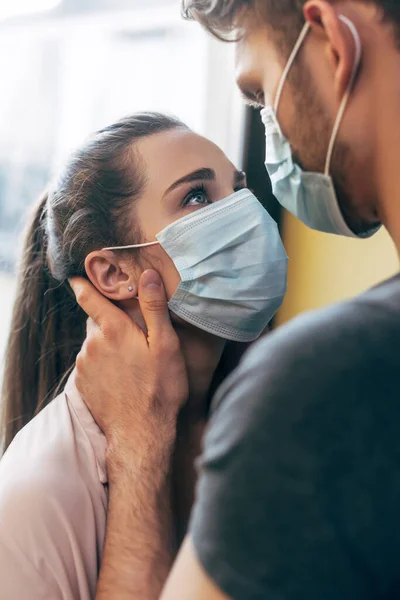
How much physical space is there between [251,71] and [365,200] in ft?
0.87

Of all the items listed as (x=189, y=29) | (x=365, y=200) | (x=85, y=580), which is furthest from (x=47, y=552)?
(x=189, y=29)

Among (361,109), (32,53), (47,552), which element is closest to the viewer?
(361,109)

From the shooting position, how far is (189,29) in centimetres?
222

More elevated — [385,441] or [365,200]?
[365,200]

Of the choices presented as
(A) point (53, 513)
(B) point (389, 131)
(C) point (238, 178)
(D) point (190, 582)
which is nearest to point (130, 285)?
(C) point (238, 178)

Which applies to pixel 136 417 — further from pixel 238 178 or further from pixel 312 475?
pixel 312 475

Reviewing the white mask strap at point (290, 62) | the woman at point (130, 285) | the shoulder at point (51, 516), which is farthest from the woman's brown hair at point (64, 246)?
the white mask strap at point (290, 62)

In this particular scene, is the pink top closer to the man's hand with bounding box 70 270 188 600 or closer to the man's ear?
the man's hand with bounding box 70 270 188 600

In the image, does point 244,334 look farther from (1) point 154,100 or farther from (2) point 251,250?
(1) point 154,100

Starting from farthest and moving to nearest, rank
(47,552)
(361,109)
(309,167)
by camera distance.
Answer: (47,552)
(309,167)
(361,109)

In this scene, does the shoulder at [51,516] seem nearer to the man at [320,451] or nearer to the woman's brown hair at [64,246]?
the woman's brown hair at [64,246]

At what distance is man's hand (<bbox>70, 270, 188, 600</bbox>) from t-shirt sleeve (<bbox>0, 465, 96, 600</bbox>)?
54 millimetres

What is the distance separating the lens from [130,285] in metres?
1.37

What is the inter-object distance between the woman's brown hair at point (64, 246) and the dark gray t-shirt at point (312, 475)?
2.48 ft
